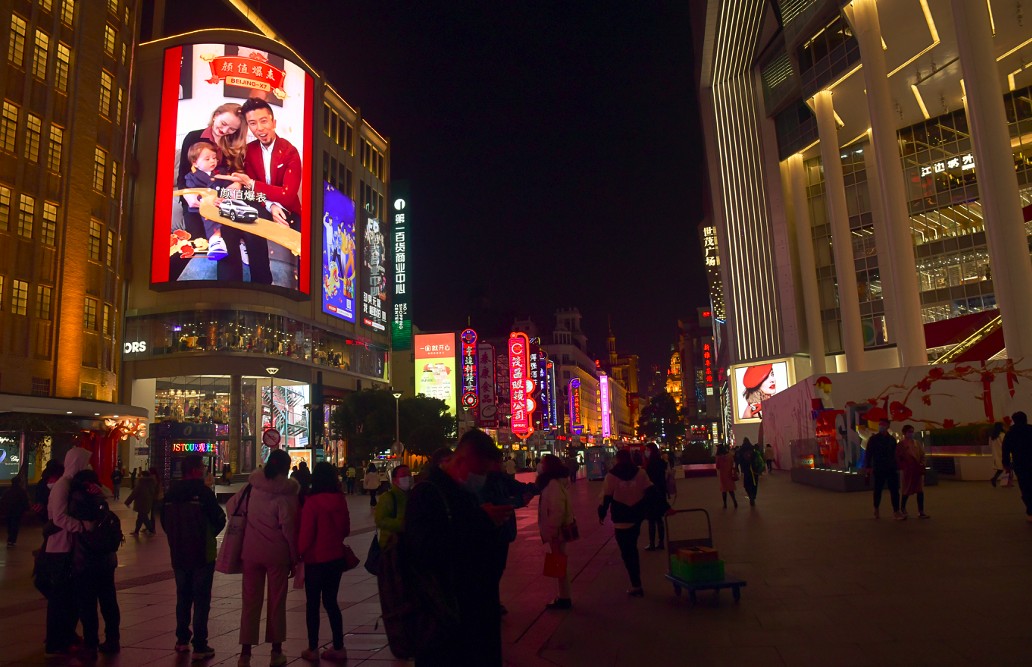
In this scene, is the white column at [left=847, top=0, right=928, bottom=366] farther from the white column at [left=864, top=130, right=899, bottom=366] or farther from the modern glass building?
the white column at [left=864, top=130, right=899, bottom=366]

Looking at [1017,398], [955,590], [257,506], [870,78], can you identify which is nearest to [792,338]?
[870,78]

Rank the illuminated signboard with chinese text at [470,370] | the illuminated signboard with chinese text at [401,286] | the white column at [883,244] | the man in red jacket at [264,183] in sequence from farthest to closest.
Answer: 1. the illuminated signboard with chinese text at [401,286]
2. the illuminated signboard with chinese text at [470,370]
3. the man in red jacket at [264,183]
4. the white column at [883,244]

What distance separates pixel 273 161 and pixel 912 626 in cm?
5532

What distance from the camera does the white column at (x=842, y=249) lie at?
43.4 metres

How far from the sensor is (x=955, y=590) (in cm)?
748

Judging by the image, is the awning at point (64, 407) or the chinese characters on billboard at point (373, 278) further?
the chinese characters on billboard at point (373, 278)

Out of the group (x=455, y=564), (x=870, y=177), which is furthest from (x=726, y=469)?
(x=870, y=177)

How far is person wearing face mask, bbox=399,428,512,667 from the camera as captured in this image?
3219mm

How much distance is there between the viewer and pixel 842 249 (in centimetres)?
4391

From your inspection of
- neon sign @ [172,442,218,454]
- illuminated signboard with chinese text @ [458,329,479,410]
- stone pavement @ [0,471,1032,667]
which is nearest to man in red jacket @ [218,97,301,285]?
neon sign @ [172,442,218,454]

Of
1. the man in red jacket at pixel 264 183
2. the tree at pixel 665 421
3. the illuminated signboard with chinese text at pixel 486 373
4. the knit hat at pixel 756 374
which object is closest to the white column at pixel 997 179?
the knit hat at pixel 756 374

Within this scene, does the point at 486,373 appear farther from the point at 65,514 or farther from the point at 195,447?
the point at 65,514

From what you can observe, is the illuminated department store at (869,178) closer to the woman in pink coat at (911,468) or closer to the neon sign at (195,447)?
the woman in pink coat at (911,468)

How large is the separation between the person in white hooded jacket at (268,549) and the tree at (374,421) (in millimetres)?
44793
